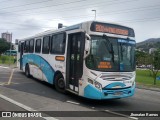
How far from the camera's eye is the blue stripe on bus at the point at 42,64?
1438cm

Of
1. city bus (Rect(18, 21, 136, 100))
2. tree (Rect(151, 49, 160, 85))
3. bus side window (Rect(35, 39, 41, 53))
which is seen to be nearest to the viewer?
city bus (Rect(18, 21, 136, 100))

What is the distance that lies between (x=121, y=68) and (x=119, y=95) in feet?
3.45

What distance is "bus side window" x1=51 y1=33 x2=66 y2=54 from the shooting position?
42.1 feet

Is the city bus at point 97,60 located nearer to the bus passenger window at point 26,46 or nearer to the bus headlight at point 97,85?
the bus headlight at point 97,85

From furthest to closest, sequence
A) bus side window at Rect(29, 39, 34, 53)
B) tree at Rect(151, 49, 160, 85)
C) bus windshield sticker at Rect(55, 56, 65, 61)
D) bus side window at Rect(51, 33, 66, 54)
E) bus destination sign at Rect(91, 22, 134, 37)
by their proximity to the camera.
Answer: tree at Rect(151, 49, 160, 85) < bus side window at Rect(29, 39, 34, 53) < bus side window at Rect(51, 33, 66, 54) < bus windshield sticker at Rect(55, 56, 65, 61) < bus destination sign at Rect(91, 22, 134, 37)

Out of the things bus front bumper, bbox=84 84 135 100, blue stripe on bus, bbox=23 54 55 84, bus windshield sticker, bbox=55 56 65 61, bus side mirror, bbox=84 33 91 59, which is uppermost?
bus side mirror, bbox=84 33 91 59

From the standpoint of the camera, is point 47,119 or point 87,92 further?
point 87,92

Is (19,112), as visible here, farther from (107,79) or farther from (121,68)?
(121,68)

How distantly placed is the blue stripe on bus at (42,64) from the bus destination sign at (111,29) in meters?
4.24

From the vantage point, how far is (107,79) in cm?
1034

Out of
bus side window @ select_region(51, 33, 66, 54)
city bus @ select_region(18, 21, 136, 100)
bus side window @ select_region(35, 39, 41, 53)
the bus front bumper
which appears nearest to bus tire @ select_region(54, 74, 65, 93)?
city bus @ select_region(18, 21, 136, 100)

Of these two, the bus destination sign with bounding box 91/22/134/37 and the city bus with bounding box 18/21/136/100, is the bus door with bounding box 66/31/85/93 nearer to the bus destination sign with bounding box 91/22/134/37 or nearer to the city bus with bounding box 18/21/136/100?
the city bus with bounding box 18/21/136/100

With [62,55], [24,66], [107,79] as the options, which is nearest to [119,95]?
[107,79]

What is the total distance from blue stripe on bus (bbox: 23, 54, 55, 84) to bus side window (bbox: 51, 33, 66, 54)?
3.39ft
